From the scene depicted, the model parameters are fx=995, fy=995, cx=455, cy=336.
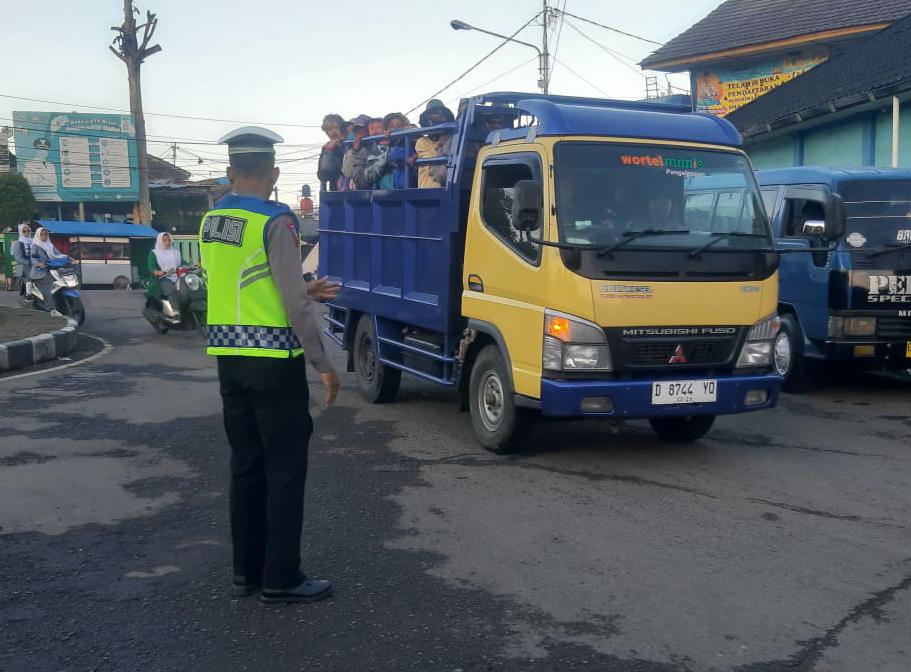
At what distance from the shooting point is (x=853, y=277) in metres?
9.11

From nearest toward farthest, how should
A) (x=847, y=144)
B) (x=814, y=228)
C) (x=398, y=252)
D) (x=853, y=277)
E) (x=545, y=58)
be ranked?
1. (x=814, y=228)
2. (x=398, y=252)
3. (x=853, y=277)
4. (x=847, y=144)
5. (x=545, y=58)

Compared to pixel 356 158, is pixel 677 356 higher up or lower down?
lower down

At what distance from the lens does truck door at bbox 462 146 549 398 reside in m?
6.46

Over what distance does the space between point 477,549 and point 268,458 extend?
1284 mm

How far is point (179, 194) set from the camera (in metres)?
50.9

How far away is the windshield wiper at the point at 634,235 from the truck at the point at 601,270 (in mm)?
11

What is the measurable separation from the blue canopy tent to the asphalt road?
27882 millimetres

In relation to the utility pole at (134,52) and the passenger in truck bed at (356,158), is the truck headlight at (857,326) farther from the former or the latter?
the utility pole at (134,52)

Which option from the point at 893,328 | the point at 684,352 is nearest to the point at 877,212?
the point at 893,328

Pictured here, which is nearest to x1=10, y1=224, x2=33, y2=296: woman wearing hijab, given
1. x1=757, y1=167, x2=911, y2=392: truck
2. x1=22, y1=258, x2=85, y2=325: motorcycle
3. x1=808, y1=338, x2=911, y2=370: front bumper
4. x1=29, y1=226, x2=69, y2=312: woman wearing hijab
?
x1=29, y1=226, x2=69, y2=312: woman wearing hijab

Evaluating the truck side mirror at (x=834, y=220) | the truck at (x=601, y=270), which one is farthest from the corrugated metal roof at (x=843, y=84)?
the truck at (x=601, y=270)

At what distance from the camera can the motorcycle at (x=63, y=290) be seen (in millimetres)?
16766

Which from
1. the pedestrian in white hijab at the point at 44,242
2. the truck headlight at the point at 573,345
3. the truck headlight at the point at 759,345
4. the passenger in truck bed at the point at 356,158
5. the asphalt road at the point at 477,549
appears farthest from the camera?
the pedestrian in white hijab at the point at 44,242

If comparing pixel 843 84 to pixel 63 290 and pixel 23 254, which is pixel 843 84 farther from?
pixel 23 254
